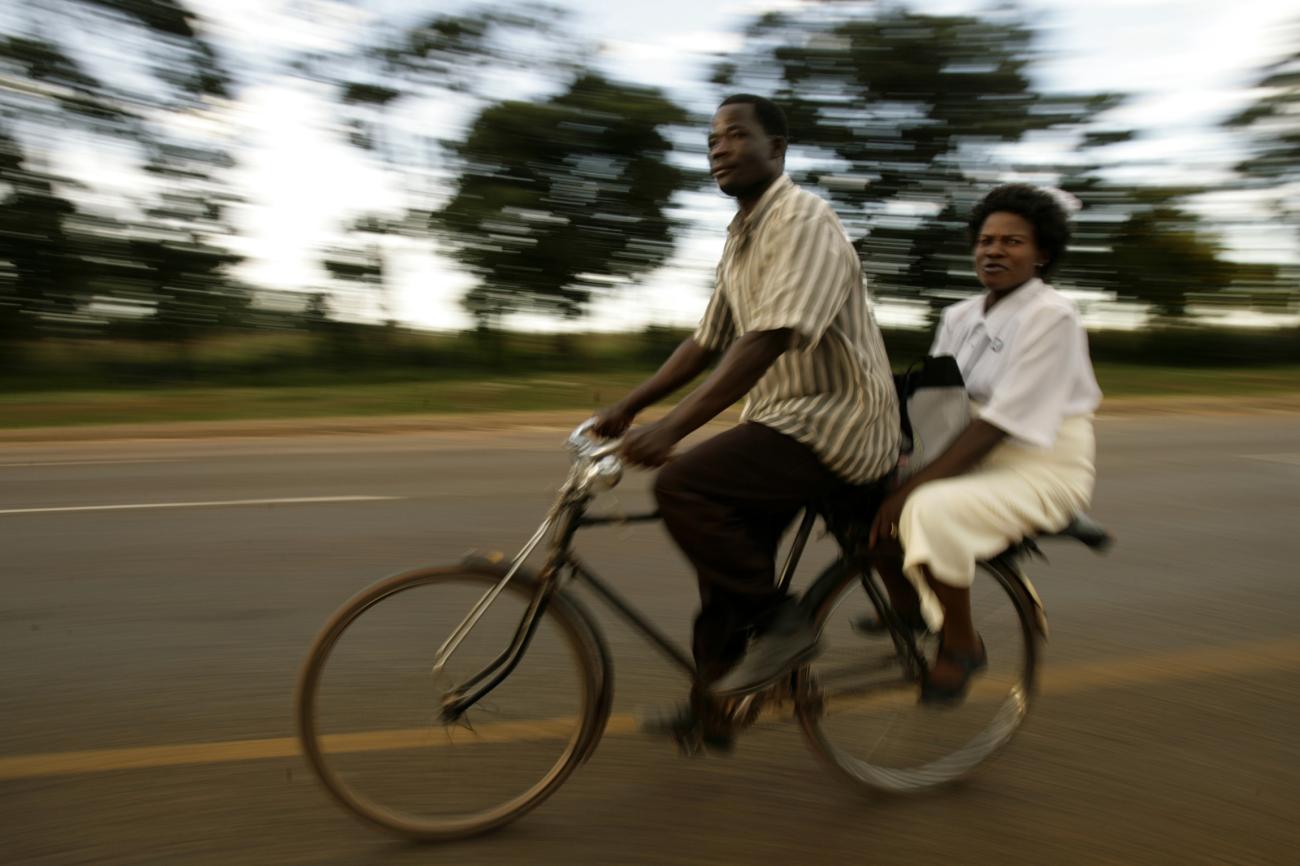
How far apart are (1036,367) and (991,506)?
1.22ft

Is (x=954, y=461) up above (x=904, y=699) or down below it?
above

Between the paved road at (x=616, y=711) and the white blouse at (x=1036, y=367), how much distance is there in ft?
3.47

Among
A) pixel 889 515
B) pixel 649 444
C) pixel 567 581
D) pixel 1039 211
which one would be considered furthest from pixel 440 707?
pixel 1039 211

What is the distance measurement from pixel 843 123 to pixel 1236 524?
15937 millimetres

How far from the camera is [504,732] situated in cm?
316

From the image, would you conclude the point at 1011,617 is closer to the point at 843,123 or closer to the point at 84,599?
the point at 84,599

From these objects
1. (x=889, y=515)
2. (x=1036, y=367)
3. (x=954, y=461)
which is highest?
(x=1036, y=367)

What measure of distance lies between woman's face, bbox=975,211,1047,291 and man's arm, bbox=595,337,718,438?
78cm

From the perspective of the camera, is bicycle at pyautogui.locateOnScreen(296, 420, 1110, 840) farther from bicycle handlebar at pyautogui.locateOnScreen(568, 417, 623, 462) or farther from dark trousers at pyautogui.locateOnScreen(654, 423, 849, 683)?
dark trousers at pyautogui.locateOnScreen(654, 423, 849, 683)

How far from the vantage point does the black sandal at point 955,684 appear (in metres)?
3.31

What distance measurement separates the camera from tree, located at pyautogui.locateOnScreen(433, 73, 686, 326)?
19203 mm

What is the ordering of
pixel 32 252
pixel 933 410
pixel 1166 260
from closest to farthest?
pixel 933 410, pixel 32 252, pixel 1166 260

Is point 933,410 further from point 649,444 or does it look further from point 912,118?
point 912,118

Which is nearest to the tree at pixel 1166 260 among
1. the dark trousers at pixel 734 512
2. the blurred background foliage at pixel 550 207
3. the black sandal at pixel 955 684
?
the blurred background foliage at pixel 550 207
